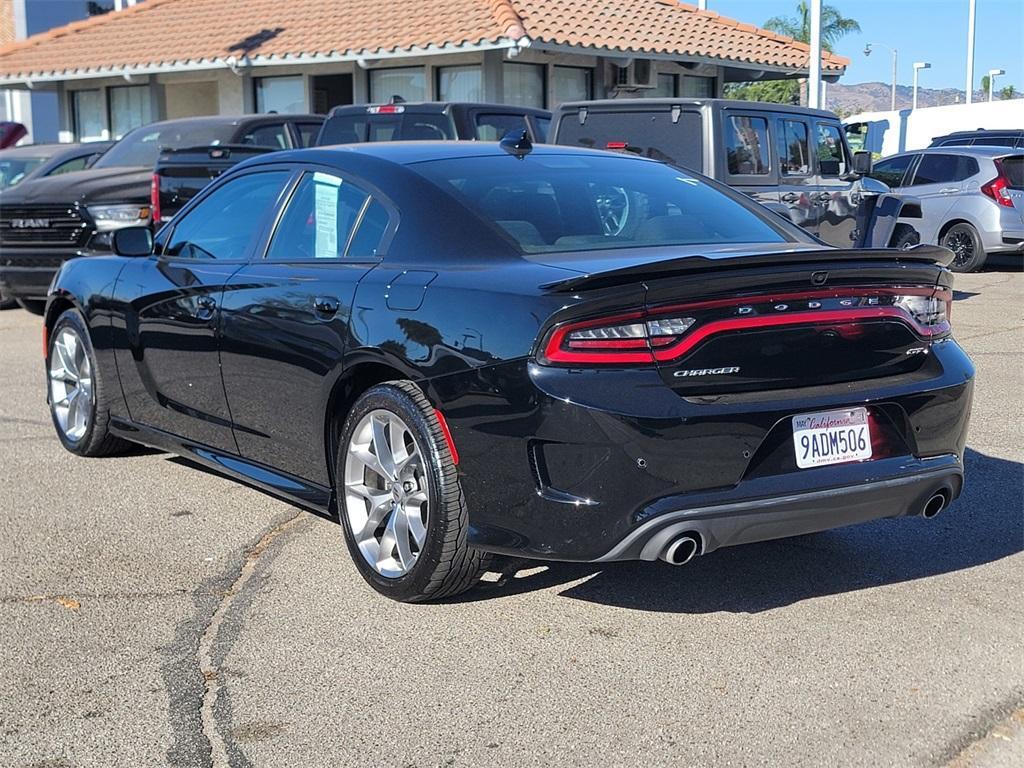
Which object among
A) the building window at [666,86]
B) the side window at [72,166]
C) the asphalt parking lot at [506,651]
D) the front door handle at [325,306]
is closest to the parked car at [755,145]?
the asphalt parking lot at [506,651]

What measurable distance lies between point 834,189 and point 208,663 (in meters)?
8.67

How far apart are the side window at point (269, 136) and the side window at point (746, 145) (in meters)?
4.74

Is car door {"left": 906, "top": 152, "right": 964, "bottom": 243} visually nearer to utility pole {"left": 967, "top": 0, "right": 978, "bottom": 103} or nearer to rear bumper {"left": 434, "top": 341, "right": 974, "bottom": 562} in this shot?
rear bumper {"left": 434, "top": 341, "right": 974, "bottom": 562}

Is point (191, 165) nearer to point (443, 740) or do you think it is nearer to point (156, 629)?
point (156, 629)

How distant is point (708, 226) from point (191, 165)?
726 cm

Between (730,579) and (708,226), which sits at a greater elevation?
(708,226)

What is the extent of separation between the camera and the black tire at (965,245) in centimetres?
1764

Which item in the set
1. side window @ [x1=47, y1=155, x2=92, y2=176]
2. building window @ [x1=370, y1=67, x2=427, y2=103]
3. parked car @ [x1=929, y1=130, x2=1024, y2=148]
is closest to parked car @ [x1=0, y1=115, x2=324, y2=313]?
side window @ [x1=47, y1=155, x2=92, y2=176]

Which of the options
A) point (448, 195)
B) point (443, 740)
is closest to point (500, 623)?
point (443, 740)

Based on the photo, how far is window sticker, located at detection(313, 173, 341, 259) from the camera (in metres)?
5.22

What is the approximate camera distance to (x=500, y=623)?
4465 millimetres

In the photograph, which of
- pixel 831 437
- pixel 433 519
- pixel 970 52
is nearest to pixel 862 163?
pixel 831 437

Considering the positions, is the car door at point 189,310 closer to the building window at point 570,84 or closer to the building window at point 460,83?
the building window at point 460,83

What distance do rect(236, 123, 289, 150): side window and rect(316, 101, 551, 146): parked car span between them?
1.68 ft
